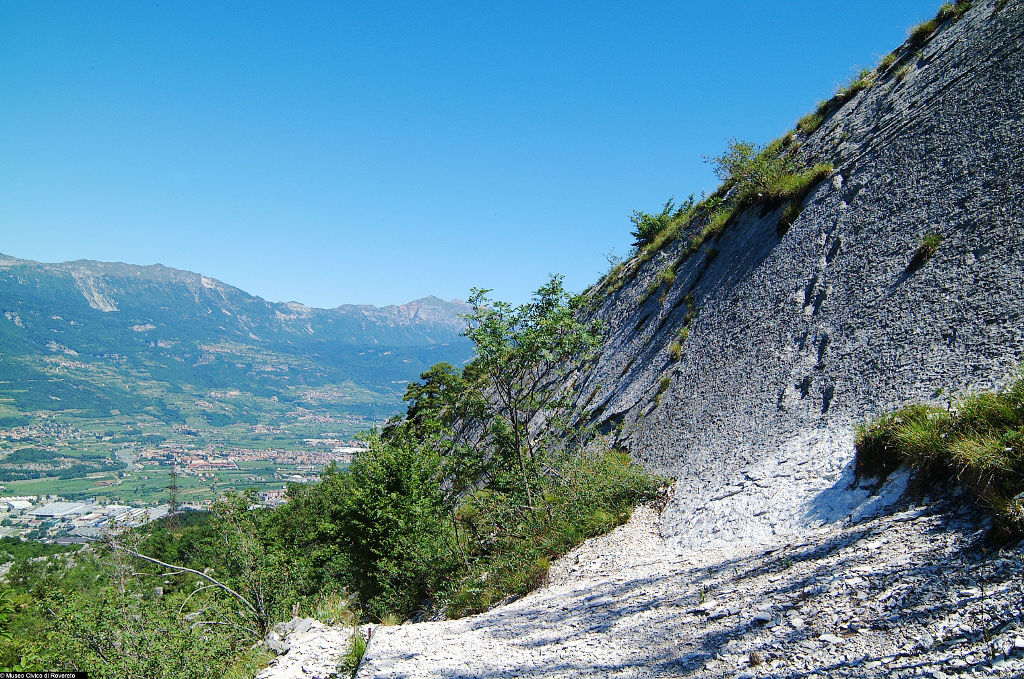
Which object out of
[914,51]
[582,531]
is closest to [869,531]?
[582,531]

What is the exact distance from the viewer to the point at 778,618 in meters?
4.92

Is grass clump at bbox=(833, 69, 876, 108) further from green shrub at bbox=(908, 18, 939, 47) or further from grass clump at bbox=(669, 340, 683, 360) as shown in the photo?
grass clump at bbox=(669, 340, 683, 360)

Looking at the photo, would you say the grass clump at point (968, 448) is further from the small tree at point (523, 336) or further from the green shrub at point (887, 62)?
the green shrub at point (887, 62)

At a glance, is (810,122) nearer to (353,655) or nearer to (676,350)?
(676,350)

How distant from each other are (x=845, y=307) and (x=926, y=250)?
166 centimetres

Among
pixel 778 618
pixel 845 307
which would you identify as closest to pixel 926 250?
pixel 845 307

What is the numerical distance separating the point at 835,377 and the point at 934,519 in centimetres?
486

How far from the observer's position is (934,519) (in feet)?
17.0

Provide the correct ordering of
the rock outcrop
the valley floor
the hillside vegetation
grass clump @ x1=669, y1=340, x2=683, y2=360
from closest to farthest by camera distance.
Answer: the valley floor → the rock outcrop → the hillside vegetation → grass clump @ x1=669, y1=340, x2=683, y2=360

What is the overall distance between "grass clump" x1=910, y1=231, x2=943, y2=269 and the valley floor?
20.9ft

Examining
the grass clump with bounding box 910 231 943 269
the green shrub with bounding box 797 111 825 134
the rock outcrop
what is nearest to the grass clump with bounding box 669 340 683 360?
the rock outcrop

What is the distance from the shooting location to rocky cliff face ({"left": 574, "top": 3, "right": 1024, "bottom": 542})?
8.35m

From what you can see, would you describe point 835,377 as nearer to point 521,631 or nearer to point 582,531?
point 582,531

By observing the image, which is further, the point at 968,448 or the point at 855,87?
the point at 855,87
